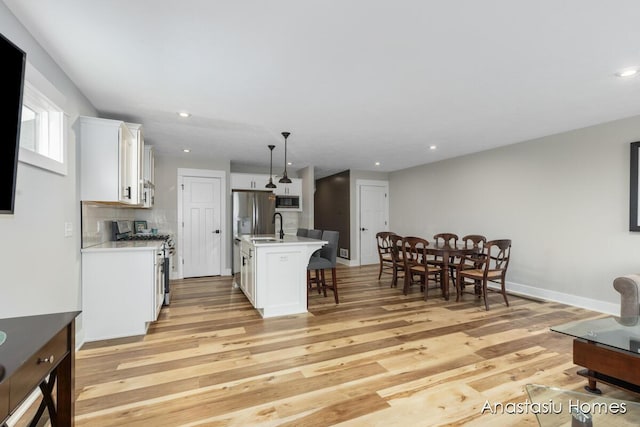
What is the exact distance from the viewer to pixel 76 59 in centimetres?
216

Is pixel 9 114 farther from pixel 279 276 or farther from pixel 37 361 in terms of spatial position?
pixel 279 276

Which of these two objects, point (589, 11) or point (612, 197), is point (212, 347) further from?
point (612, 197)

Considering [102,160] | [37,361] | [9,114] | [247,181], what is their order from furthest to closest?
[247,181], [102,160], [9,114], [37,361]

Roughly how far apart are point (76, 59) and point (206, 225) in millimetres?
3878

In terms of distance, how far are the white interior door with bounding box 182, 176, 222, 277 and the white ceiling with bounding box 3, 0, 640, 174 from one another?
6.44 feet

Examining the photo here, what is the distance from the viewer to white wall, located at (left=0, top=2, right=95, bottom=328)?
1.70 meters

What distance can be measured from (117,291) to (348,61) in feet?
9.72

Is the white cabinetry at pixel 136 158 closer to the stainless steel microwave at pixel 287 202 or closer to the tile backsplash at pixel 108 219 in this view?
the tile backsplash at pixel 108 219

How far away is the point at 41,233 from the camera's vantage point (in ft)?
6.68

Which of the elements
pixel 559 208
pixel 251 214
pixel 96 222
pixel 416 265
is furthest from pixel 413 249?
pixel 96 222

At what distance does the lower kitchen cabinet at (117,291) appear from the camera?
2822mm

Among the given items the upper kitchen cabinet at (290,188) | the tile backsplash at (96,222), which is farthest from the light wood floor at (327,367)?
the upper kitchen cabinet at (290,188)

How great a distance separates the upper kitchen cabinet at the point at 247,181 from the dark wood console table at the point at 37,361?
15.8 ft

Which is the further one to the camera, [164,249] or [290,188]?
[290,188]
